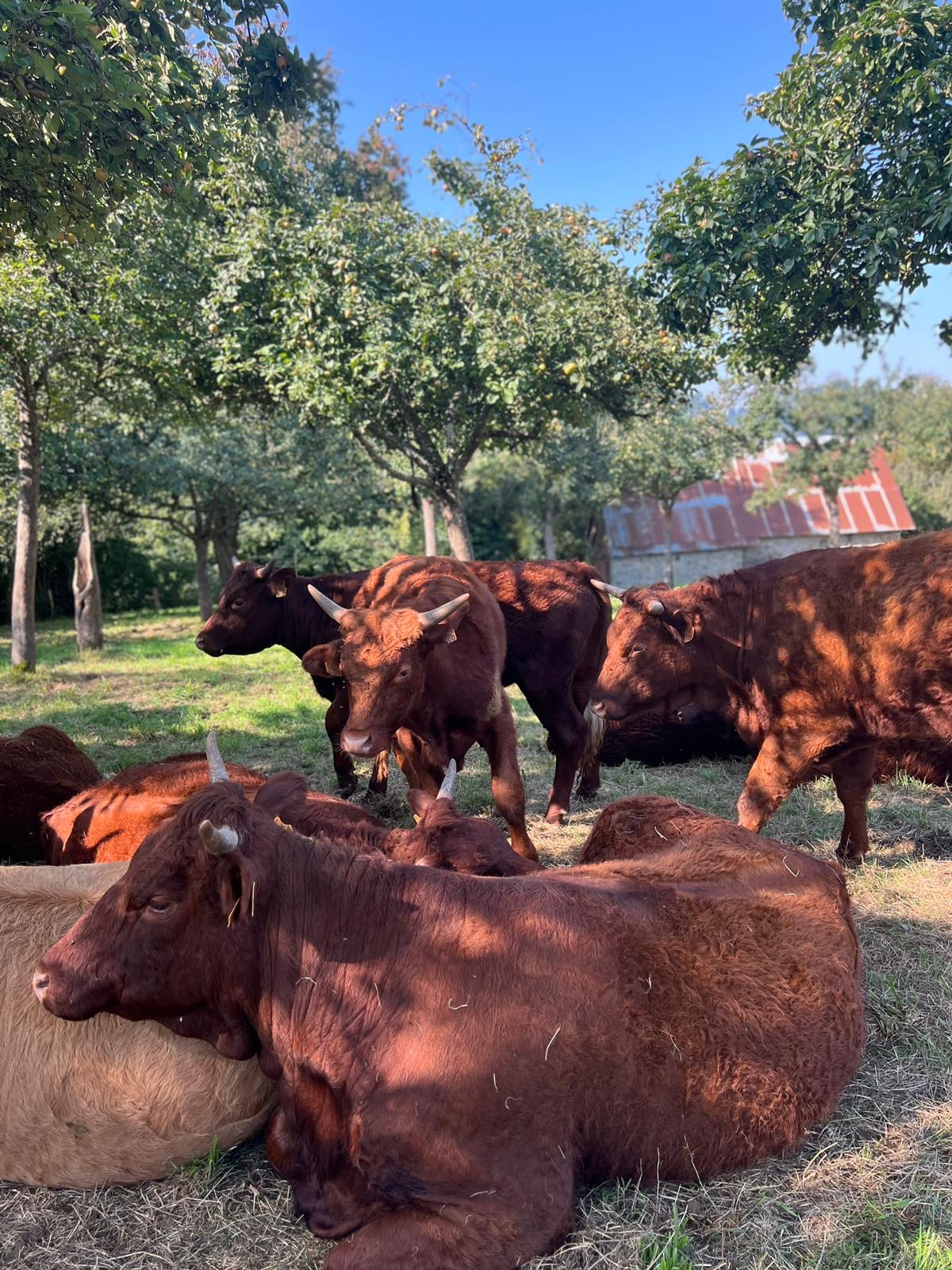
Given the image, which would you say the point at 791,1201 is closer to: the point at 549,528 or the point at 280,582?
the point at 280,582

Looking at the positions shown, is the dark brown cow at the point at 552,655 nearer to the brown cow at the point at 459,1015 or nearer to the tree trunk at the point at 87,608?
the brown cow at the point at 459,1015

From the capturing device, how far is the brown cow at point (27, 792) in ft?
15.8

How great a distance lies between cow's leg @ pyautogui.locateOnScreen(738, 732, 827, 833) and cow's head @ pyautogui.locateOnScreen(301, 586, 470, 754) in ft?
6.69

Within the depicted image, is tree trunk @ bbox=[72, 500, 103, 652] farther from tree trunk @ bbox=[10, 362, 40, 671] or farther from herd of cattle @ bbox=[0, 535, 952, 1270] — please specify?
herd of cattle @ bbox=[0, 535, 952, 1270]

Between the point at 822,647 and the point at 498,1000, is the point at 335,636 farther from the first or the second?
the point at 498,1000

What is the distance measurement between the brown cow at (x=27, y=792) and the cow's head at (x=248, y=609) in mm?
2767

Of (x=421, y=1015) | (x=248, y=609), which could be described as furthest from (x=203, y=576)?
(x=421, y=1015)

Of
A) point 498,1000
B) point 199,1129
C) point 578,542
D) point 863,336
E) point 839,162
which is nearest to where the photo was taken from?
point 498,1000

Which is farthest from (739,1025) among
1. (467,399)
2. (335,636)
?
(467,399)

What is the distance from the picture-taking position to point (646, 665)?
5762 millimetres

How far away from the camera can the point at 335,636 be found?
7848 mm

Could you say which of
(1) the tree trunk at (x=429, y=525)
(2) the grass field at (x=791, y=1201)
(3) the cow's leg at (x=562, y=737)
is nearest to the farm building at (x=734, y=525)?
(1) the tree trunk at (x=429, y=525)

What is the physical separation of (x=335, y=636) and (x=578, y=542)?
109 ft

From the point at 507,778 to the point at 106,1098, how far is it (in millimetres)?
3054
